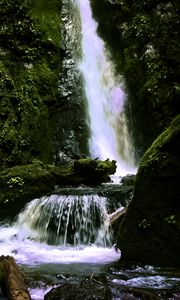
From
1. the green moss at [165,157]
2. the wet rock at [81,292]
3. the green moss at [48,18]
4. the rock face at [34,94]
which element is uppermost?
the green moss at [48,18]

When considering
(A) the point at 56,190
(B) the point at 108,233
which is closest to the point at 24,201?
(A) the point at 56,190

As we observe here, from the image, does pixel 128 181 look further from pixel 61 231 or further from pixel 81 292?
pixel 81 292

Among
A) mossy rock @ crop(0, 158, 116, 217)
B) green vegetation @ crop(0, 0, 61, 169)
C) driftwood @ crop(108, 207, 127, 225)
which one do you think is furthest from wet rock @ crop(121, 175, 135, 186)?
green vegetation @ crop(0, 0, 61, 169)

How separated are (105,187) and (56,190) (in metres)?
1.22

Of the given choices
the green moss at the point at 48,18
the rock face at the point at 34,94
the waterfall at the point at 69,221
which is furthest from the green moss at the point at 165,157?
the green moss at the point at 48,18

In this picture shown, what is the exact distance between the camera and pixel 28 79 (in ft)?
52.1

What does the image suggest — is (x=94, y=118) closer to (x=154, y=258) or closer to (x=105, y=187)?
(x=105, y=187)

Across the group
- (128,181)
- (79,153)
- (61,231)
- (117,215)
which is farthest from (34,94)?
(117,215)

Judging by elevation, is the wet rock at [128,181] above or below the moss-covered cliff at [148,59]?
below

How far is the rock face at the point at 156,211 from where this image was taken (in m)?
7.29

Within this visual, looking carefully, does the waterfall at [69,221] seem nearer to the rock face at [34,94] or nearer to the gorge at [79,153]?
the gorge at [79,153]

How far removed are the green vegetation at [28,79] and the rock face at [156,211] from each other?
23.4 feet

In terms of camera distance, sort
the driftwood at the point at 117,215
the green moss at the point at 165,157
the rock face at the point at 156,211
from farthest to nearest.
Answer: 1. the driftwood at the point at 117,215
2. the green moss at the point at 165,157
3. the rock face at the point at 156,211

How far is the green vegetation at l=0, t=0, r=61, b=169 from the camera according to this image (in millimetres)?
14398
